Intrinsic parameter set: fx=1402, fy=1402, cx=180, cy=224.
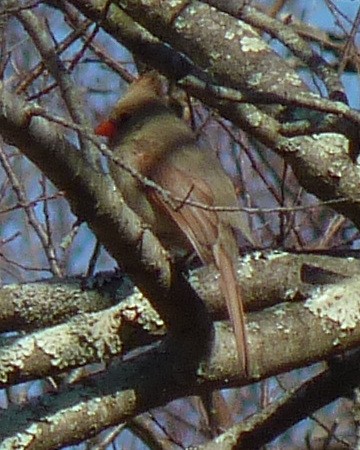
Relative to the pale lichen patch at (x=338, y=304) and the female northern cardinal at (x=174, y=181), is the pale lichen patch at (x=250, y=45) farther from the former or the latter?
the pale lichen patch at (x=338, y=304)

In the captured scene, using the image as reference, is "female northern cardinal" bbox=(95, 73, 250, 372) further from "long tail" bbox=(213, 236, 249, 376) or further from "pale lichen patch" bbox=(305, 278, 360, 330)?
"pale lichen patch" bbox=(305, 278, 360, 330)

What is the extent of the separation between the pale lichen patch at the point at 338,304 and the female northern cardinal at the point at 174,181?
17 centimetres

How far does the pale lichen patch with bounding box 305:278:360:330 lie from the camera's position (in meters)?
3.00

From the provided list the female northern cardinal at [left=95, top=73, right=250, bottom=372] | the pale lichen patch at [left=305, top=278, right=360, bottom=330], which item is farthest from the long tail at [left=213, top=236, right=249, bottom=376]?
the pale lichen patch at [left=305, top=278, right=360, bottom=330]

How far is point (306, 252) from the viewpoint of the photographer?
3.34 m

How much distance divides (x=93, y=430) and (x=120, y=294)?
406mm

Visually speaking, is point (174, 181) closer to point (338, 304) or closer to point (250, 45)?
point (250, 45)

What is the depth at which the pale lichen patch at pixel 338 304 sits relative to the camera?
3.00 metres

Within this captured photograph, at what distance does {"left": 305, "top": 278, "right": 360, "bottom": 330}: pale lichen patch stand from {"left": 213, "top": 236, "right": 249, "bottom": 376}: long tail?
6.6 inches

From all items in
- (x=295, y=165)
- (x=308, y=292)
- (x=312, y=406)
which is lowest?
(x=312, y=406)

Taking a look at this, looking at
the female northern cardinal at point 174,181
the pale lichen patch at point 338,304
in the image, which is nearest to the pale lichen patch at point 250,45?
the female northern cardinal at point 174,181

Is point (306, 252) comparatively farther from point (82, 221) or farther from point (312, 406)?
point (82, 221)

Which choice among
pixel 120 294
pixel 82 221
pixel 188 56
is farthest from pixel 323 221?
pixel 82 221

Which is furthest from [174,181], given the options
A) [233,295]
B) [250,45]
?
[233,295]
